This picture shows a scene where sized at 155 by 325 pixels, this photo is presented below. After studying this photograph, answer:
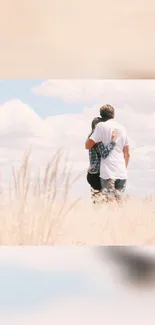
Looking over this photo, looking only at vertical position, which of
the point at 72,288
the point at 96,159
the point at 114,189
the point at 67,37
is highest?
the point at 67,37

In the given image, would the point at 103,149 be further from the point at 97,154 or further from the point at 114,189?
the point at 114,189

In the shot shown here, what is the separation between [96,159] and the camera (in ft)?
6.93

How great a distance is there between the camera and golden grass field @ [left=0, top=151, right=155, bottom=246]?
2.07 m

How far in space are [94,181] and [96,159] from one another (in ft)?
0.27

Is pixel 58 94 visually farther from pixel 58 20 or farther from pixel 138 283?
pixel 138 283

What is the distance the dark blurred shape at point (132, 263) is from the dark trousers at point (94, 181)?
0.74 ft

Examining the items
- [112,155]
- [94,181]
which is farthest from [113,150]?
[94,181]

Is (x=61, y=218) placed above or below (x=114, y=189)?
below

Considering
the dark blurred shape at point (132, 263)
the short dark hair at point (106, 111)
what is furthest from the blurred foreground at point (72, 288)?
the short dark hair at point (106, 111)

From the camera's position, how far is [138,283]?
2051mm

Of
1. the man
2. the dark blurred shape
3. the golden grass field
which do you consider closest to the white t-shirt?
the man

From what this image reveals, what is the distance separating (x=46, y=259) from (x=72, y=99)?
60cm

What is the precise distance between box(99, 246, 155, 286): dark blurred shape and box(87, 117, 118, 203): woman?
0.66 ft

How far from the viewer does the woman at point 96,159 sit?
6.87ft
